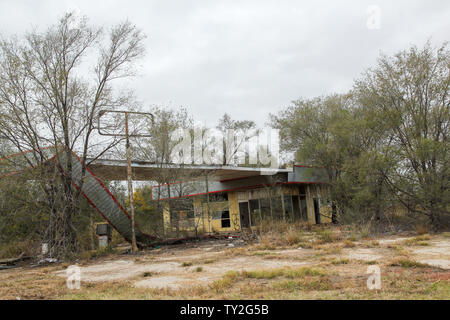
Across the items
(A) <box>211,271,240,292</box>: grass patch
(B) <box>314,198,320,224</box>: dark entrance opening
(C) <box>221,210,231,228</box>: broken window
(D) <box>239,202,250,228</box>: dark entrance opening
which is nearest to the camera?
(A) <box>211,271,240,292</box>: grass patch

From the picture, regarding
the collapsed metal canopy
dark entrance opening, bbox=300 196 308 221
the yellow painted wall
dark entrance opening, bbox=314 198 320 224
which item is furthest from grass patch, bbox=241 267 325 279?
dark entrance opening, bbox=314 198 320 224

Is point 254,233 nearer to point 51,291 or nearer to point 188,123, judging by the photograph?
point 188,123

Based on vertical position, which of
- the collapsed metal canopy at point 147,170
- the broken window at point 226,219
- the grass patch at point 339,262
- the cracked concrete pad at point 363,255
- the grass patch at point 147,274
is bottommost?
the cracked concrete pad at point 363,255

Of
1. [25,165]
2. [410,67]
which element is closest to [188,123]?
A: [25,165]

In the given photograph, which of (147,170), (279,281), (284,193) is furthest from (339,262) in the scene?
(284,193)

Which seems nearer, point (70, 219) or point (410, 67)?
point (70, 219)

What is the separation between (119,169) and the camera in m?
18.2

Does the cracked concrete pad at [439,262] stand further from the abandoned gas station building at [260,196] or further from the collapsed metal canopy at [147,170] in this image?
the abandoned gas station building at [260,196]

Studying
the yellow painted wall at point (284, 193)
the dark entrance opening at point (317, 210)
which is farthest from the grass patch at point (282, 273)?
the dark entrance opening at point (317, 210)

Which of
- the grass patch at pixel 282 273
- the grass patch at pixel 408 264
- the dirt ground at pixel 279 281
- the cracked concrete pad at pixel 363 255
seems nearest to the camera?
the dirt ground at pixel 279 281

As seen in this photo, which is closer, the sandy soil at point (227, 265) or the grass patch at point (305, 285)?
the grass patch at point (305, 285)

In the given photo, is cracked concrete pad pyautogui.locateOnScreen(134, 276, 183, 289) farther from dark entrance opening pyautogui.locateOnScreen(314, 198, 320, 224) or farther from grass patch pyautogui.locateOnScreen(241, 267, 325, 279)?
dark entrance opening pyautogui.locateOnScreen(314, 198, 320, 224)
